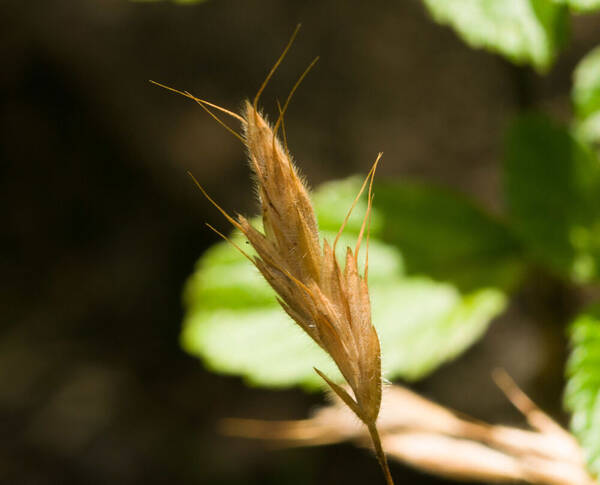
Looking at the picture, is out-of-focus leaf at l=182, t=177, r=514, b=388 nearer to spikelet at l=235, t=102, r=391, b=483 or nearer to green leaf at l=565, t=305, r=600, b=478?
green leaf at l=565, t=305, r=600, b=478

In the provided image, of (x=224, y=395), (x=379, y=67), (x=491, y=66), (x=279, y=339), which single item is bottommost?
(x=224, y=395)

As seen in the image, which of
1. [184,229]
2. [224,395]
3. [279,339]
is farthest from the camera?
[184,229]

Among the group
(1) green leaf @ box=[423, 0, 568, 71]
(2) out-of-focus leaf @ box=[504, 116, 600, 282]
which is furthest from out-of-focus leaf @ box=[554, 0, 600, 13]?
(2) out-of-focus leaf @ box=[504, 116, 600, 282]

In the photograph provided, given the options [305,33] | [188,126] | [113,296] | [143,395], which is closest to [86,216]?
[113,296]

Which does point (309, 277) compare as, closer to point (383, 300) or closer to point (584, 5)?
point (584, 5)

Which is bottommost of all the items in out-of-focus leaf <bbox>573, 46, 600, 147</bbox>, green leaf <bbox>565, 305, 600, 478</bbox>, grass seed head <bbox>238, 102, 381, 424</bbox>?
grass seed head <bbox>238, 102, 381, 424</bbox>

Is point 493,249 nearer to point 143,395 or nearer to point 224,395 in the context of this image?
point 224,395
